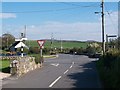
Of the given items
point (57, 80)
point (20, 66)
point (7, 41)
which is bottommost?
point (57, 80)

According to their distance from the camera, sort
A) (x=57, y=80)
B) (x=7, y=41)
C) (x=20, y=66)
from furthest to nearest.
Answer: (x=7, y=41) < (x=20, y=66) < (x=57, y=80)

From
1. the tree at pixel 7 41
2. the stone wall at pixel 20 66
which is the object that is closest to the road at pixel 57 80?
the stone wall at pixel 20 66

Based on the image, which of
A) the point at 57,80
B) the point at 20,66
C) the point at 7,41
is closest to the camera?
the point at 57,80

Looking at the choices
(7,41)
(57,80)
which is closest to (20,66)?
(57,80)

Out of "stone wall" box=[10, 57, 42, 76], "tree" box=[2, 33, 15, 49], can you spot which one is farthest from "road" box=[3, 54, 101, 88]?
"tree" box=[2, 33, 15, 49]

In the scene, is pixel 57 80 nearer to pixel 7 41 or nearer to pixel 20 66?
pixel 20 66

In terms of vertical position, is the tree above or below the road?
above

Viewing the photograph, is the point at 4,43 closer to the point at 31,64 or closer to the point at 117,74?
the point at 31,64

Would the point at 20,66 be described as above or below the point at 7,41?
below

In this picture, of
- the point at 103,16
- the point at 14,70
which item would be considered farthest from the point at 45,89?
the point at 103,16

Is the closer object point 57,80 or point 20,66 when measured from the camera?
point 57,80

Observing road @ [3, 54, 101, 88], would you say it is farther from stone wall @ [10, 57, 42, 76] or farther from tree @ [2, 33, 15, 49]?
tree @ [2, 33, 15, 49]

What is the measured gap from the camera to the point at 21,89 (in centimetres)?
1669

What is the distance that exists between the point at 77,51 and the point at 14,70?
94592 millimetres
